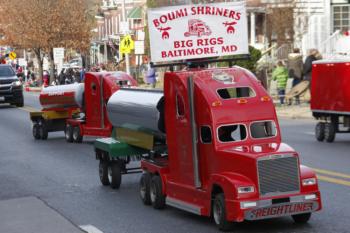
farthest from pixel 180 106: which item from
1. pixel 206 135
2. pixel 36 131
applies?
pixel 36 131

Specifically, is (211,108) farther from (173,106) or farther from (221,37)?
(221,37)

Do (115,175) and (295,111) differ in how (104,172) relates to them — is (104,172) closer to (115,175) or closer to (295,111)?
(115,175)

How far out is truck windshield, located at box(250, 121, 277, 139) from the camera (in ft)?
35.6

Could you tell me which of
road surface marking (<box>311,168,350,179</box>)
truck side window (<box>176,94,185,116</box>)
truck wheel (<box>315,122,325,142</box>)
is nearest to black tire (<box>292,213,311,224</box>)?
truck side window (<box>176,94,185,116</box>)

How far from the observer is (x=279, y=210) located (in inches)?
395

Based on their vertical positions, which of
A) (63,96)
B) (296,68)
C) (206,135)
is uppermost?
(206,135)

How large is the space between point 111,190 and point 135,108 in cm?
183

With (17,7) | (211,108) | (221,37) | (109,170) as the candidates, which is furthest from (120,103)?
(17,7)

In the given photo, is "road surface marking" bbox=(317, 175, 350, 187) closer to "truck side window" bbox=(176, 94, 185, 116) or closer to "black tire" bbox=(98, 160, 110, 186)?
"black tire" bbox=(98, 160, 110, 186)

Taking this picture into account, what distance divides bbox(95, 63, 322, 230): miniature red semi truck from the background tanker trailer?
8530 mm

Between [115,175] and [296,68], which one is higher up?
[296,68]

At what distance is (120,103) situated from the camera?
14914 mm

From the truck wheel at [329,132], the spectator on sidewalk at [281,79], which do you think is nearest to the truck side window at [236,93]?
the truck wheel at [329,132]

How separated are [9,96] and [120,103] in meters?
29.3
